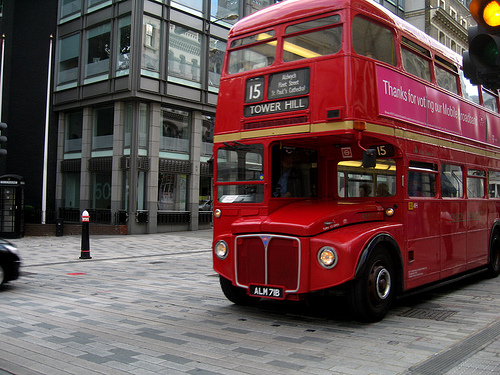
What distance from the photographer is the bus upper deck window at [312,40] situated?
6.76m

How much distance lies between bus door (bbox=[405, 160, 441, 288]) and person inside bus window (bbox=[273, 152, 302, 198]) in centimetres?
166

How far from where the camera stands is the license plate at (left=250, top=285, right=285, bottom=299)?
6336 millimetres

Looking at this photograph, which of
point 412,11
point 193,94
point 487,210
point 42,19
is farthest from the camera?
point 412,11

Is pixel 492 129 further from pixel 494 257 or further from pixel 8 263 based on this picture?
pixel 8 263

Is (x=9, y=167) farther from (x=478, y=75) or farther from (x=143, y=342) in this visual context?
(x=478, y=75)

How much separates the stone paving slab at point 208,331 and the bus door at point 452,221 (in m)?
0.57

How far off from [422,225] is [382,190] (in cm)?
92

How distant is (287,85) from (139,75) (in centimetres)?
1785

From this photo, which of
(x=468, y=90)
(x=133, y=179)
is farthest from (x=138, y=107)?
(x=468, y=90)

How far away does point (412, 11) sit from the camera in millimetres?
40688

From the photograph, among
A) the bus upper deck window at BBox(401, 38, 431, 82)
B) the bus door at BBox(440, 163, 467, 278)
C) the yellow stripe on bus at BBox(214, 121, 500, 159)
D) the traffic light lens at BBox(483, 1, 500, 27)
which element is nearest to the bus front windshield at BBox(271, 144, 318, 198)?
the yellow stripe on bus at BBox(214, 121, 500, 159)

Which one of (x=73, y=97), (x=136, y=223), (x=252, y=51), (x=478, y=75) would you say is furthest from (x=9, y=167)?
(x=478, y=75)

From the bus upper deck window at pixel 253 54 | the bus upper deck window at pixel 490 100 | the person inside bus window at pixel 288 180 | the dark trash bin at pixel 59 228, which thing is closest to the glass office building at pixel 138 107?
the dark trash bin at pixel 59 228

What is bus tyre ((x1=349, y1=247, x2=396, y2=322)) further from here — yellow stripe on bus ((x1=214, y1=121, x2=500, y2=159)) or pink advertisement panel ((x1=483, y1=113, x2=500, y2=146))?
pink advertisement panel ((x1=483, y1=113, x2=500, y2=146))
